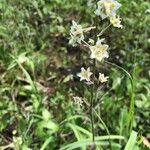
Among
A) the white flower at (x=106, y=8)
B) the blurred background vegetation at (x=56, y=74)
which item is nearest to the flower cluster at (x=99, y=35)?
the white flower at (x=106, y=8)

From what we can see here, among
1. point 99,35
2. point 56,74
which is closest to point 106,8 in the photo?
point 99,35

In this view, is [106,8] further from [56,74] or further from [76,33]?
[56,74]

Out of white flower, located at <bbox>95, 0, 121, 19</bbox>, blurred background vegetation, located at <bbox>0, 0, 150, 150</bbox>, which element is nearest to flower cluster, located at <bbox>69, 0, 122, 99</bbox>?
white flower, located at <bbox>95, 0, 121, 19</bbox>

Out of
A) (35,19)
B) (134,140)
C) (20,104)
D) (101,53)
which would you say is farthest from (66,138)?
(35,19)

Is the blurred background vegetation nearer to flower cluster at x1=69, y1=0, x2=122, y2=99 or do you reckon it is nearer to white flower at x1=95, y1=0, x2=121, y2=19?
flower cluster at x1=69, y1=0, x2=122, y2=99

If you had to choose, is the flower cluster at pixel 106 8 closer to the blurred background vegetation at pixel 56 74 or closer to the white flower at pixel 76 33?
the white flower at pixel 76 33
